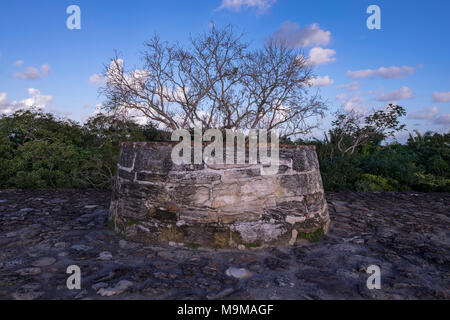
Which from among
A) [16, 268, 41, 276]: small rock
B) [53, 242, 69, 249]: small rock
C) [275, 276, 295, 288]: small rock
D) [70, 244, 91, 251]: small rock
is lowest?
[275, 276, 295, 288]: small rock

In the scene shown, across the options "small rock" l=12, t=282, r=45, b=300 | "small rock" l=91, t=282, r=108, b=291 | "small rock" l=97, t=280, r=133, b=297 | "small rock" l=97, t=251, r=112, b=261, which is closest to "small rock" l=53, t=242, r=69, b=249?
"small rock" l=97, t=251, r=112, b=261

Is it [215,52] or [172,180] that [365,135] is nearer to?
[215,52]

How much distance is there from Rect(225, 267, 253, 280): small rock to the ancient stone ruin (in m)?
0.48

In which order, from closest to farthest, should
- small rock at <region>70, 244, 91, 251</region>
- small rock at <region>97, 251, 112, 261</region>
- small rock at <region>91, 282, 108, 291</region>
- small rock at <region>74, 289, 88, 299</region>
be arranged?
small rock at <region>74, 289, 88, 299</region>
small rock at <region>91, 282, 108, 291</region>
small rock at <region>97, 251, 112, 261</region>
small rock at <region>70, 244, 91, 251</region>

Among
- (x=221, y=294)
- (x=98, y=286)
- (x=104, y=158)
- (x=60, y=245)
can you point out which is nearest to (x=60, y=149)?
(x=104, y=158)

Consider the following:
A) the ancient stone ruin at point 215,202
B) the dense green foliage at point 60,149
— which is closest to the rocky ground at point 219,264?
the ancient stone ruin at point 215,202

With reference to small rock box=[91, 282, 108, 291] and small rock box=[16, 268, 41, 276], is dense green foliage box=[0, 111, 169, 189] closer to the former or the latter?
small rock box=[16, 268, 41, 276]

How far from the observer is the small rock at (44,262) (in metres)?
2.69

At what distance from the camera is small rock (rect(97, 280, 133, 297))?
7.23 feet

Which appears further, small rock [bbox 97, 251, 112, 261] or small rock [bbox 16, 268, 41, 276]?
small rock [bbox 97, 251, 112, 261]

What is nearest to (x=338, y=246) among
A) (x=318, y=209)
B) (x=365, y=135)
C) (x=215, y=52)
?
(x=318, y=209)

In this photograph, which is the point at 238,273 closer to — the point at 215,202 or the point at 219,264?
the point at 219,264
